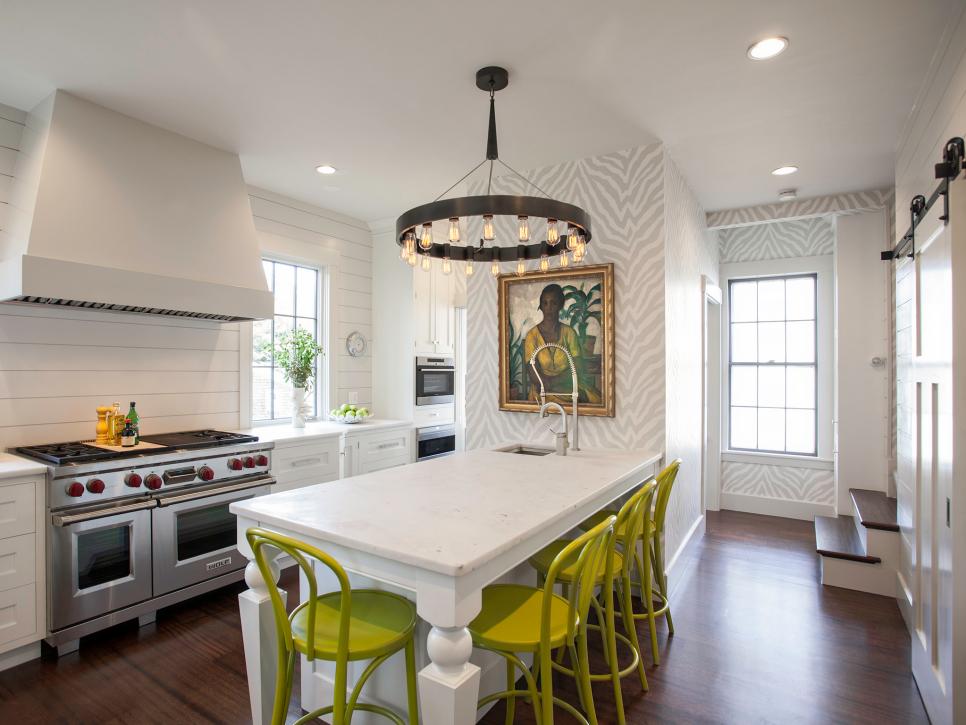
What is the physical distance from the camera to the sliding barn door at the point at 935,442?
69.2 inches

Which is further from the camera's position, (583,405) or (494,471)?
(583,405)

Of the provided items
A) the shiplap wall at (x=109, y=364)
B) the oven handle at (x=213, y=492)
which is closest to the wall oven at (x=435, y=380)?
the shiplap wall at (x=109, y=364)

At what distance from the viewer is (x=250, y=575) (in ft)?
5.81

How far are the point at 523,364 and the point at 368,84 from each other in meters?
1.94

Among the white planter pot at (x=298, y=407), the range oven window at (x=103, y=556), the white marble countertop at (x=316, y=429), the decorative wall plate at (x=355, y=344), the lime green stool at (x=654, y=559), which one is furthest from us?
the decorative wall plate at (x=355, y=344)

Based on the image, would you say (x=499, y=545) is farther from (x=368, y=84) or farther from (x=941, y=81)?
(x=941, y=81)

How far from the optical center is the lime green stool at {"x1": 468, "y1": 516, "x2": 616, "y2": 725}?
1.58m

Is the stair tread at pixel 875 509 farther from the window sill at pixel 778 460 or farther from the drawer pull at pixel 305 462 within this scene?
the drawer pull at pixel 305 462

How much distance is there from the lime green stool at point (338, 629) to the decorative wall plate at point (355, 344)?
3.21 m

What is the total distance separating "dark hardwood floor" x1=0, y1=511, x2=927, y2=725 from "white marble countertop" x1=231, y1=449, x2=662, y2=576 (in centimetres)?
87

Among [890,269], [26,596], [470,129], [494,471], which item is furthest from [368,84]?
[890,269]

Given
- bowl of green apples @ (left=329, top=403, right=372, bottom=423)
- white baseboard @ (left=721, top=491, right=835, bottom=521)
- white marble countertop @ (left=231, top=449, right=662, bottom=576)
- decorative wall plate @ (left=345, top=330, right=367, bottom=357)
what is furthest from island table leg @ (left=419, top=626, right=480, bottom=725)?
white baseboard @ (left=721, top=491, right=835, bottom=521)

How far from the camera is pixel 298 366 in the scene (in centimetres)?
414

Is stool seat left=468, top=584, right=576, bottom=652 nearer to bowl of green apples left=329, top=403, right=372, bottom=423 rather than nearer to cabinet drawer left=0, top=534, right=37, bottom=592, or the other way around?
cabinet drawer left=0, top=534, right=37, bottom=592
